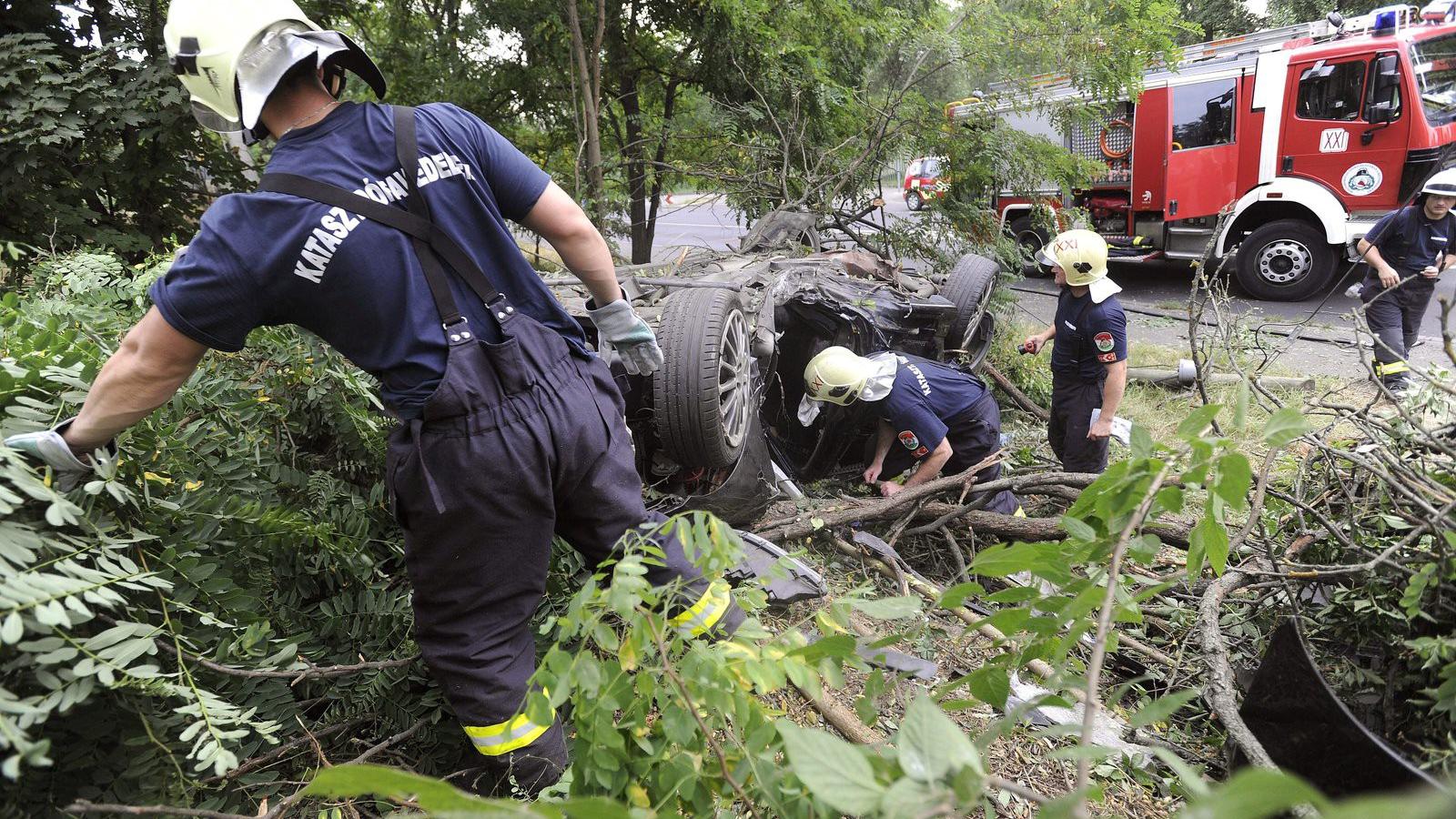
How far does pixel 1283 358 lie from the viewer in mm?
6383

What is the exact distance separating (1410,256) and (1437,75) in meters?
4.47

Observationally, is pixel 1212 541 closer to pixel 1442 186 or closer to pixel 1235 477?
pixel 1235 477

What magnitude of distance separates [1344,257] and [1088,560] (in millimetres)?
9561

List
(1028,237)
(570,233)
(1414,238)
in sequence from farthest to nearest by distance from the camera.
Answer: (1028,237) → (1414,238) → (570,233)

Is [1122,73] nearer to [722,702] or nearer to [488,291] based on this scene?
[488,291]

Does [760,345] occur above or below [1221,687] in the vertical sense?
above

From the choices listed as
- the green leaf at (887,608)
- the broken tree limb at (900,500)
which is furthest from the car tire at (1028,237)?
the green leaf at (887,608)

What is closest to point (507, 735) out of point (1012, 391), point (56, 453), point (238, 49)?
point (56, 453)

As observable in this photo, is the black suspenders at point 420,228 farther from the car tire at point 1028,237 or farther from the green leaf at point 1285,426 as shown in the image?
the car tire at point 1028,237

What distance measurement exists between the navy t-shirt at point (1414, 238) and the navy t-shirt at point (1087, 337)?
2.75 m

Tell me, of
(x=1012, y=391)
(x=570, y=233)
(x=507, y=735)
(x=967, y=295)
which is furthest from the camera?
(x=1012, y=391)

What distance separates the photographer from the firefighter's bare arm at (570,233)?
193cm

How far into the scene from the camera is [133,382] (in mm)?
1511

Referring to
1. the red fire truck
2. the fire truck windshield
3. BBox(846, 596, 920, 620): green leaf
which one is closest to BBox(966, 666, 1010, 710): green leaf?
BBox(846, 596, 920, 620): green leaf
